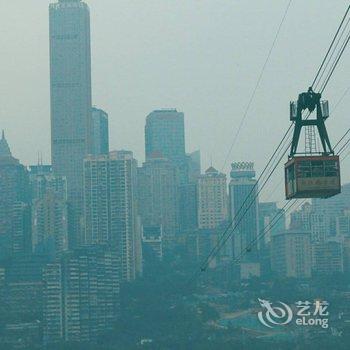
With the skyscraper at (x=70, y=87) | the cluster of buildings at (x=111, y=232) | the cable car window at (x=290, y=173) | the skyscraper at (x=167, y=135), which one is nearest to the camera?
the cable car window at (x=290, y=173)

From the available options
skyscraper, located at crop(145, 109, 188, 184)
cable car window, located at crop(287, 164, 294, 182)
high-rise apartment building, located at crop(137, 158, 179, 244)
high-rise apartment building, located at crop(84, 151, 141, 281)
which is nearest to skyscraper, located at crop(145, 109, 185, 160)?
skyscraper, located at crop(145, 109, 188, 184)

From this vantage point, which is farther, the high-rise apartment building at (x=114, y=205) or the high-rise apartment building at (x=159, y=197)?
the high-rise apartment building at (x=159, y=197)

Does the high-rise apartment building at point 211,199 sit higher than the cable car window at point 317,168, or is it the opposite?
the high-rise apartment building at point 211,199

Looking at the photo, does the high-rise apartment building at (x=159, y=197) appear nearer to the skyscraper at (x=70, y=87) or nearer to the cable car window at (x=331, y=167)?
the skyscraper at (x=70, y=87)

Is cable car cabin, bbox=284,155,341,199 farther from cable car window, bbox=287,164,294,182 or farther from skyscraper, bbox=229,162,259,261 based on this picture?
skyscraper, bbox=229,162,259,261

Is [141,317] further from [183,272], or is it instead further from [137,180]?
[137,180]

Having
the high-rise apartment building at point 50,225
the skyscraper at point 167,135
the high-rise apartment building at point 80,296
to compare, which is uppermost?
the skyscraper at point 167,135

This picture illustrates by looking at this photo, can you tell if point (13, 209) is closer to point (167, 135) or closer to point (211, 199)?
point (211, 199)

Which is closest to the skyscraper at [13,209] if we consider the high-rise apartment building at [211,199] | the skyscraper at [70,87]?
the skyscraper at [70,87]
